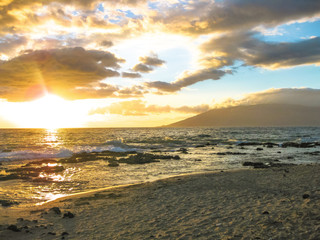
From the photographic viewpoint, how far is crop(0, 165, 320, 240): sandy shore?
309 inches

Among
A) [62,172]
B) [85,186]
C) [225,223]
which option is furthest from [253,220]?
[62,172]

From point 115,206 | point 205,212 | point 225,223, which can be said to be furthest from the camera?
point 115,206

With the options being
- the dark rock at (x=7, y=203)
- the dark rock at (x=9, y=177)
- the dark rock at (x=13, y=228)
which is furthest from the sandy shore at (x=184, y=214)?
the dark rock at (x=9, y=177)

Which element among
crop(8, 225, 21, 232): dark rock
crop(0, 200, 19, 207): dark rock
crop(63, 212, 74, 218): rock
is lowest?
crop(0, 200, 19, 207): dark rock

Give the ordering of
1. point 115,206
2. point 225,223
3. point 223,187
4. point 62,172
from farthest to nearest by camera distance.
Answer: point 62,172
point 223,187
point 115,206
point 225,223

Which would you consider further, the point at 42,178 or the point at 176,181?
the point at 42,178

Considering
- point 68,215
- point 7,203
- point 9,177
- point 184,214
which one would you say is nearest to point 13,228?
point 68,215

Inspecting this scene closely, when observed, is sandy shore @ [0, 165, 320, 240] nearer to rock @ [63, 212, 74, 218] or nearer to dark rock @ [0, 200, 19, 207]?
rock @ [63, 212, 74, 218]

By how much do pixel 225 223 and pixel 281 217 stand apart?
1994 millimetres

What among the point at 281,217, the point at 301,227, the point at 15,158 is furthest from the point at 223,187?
the point at 15,158

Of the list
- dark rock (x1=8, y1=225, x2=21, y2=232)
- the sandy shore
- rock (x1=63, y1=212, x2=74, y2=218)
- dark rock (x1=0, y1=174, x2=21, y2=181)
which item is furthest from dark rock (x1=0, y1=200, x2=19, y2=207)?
dark rock (x1=0, y1=174, x2=21, y2=181)

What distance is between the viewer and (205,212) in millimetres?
9781

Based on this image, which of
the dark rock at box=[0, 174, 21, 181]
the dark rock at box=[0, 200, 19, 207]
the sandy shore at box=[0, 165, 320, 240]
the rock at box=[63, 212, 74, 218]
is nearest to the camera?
the sandy shore at box=[0, 165, 320, 240]

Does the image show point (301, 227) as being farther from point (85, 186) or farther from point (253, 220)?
point (85, 186)
